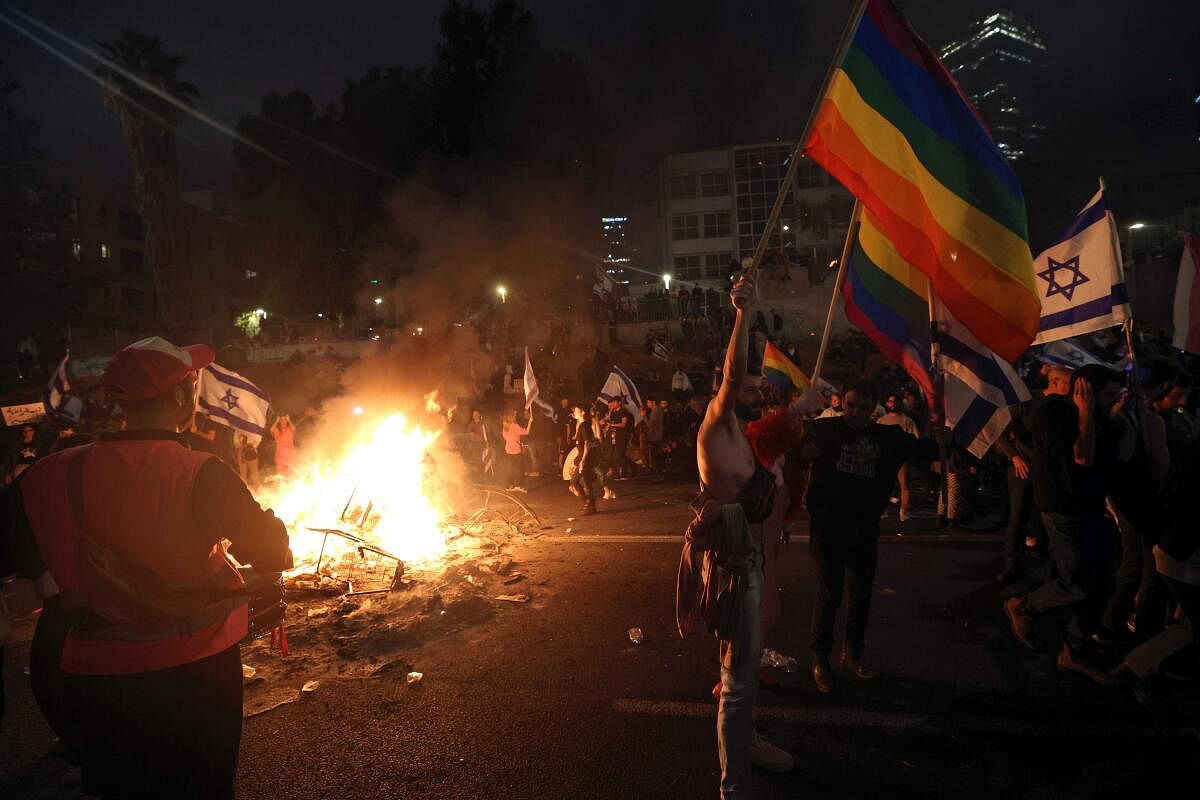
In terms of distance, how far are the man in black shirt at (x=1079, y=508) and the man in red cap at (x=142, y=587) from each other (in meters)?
4.56

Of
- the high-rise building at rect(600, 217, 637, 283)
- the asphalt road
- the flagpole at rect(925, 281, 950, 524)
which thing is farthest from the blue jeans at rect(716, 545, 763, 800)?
the high-rise building at rect(600, 217, 637, 283)

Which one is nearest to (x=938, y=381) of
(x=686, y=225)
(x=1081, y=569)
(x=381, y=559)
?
(x=1081, y=569)

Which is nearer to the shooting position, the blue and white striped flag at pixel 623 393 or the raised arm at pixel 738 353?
the raised arm at pixel 738 353

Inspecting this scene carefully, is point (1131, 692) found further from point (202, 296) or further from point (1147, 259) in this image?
point (202, 296)

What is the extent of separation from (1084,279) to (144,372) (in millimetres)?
6421

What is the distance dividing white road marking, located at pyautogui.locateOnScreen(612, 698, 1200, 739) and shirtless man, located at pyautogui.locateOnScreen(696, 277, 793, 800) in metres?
0.98

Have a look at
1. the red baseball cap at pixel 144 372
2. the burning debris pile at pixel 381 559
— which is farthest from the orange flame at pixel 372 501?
the red baseball cap at pixel 144 372

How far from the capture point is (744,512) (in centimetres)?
305

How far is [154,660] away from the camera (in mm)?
2061

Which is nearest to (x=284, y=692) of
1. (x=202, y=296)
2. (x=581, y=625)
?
(x=581, y=625)

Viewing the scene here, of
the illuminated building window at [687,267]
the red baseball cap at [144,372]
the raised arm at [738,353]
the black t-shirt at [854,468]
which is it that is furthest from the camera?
the illuminated building window at [687,267]

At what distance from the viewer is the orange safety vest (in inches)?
80.4

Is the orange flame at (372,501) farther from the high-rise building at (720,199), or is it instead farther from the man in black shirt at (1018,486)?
the high-rise building at (720,199)

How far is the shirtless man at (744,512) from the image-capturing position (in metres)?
2.85
